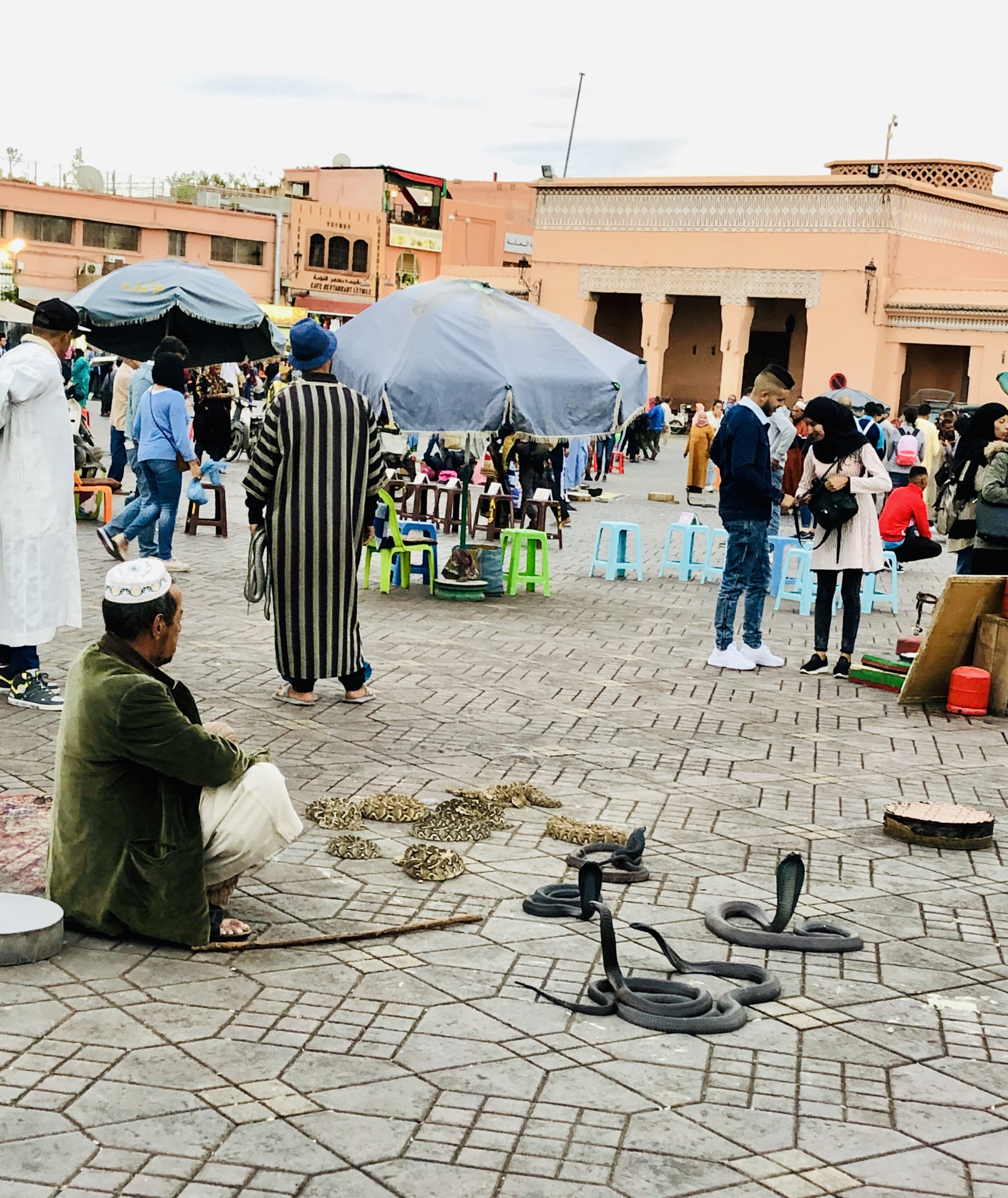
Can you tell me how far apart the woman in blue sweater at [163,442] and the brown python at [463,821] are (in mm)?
5771

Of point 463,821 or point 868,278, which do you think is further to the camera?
point 868,278

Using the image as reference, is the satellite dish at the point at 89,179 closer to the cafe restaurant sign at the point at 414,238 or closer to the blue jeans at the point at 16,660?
the cafe restaurant sign at the point at 414,238

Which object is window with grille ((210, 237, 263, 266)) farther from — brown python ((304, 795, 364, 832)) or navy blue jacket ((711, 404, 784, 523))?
brown python ((304, 795, 364, 832))

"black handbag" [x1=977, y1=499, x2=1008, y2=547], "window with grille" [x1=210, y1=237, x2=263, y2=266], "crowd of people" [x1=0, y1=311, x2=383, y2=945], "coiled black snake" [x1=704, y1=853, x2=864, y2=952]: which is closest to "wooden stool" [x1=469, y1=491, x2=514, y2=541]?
"crowd of people" [x1=0, y1=311, x2=383, y2=945]

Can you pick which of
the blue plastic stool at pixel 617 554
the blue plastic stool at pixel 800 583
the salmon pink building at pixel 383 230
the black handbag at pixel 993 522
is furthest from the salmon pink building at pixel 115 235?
the black handbag at pixel 993 522

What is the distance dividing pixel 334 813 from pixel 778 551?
23.6ft

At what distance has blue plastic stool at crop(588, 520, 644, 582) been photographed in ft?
42.1

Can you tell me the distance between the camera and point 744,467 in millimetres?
8586

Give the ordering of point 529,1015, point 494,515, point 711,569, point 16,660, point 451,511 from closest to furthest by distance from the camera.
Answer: point 529,1015 → point 16,660 → point 711,569 → point 494,515 → point 451,511

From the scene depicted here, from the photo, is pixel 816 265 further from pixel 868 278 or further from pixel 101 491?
pixel 101 491

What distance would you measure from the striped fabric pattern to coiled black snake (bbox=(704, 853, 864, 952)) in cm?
308

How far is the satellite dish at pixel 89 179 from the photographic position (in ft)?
163

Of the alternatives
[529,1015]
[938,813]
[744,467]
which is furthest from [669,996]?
[744,467]

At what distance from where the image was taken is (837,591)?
1203 centimetres
